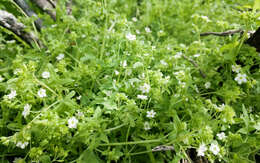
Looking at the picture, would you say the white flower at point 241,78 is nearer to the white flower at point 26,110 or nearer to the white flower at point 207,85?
the white flower at point 207,85

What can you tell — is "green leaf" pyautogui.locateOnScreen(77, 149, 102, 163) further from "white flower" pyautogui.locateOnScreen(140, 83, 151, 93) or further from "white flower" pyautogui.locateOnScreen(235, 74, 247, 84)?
"white flower" pyautogui.locateOnScreen(235, 74, 247, 84)

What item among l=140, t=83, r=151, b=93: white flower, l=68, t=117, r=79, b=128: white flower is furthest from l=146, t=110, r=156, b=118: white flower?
l=68, t=117, r=79, b=128: white flower

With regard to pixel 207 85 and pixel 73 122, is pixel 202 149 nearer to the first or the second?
pixel 207 85

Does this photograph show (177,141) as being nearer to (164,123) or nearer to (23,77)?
(164,123)

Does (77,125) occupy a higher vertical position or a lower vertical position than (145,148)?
higher

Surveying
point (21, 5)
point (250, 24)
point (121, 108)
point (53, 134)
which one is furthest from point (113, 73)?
point (21, 5)

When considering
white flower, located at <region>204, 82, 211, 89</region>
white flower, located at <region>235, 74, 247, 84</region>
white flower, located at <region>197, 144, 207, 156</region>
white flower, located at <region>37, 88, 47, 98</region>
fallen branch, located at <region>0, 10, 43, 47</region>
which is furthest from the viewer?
fallen branch, located at <region>0, 10, 43, 47</region>
